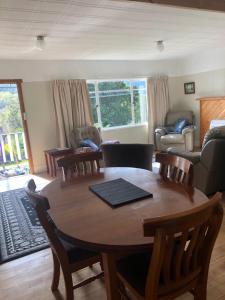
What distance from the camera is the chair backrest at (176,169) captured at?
1.69 metres

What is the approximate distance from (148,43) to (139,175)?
3.23 m

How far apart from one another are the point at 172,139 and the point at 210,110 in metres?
1.18

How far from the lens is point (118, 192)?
5.34ft

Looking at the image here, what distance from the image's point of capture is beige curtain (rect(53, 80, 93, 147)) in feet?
17.4

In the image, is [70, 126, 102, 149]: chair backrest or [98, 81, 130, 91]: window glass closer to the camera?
[70, 126, 102, 149]: chair backrest

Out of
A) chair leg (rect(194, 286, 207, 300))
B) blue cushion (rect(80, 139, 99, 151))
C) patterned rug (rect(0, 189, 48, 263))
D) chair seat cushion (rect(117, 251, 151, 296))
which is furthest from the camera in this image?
blue cushion (rect(80, 139, 99, 151))

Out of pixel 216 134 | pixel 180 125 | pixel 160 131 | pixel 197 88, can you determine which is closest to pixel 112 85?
pixel 160 131

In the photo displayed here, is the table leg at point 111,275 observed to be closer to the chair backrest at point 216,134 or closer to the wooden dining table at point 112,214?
the wooden dining table at point 112,214

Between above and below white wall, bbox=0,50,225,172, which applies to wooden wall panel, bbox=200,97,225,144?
below

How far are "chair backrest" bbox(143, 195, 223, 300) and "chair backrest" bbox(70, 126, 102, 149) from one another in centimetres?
416

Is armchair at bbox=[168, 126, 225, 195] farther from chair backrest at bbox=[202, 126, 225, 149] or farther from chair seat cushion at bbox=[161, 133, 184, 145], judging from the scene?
chair seat cushion at bbox=[161, 133, 184, 145]

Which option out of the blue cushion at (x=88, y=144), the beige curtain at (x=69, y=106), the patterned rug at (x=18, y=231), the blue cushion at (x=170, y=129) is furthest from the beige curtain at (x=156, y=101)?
the patterned rug at (x=18, y=231)

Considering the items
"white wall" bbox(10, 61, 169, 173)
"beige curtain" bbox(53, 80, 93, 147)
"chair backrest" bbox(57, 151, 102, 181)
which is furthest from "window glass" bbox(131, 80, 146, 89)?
"chair backrest" bbox(57, 151, 102, 181)

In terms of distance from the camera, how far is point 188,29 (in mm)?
3666
